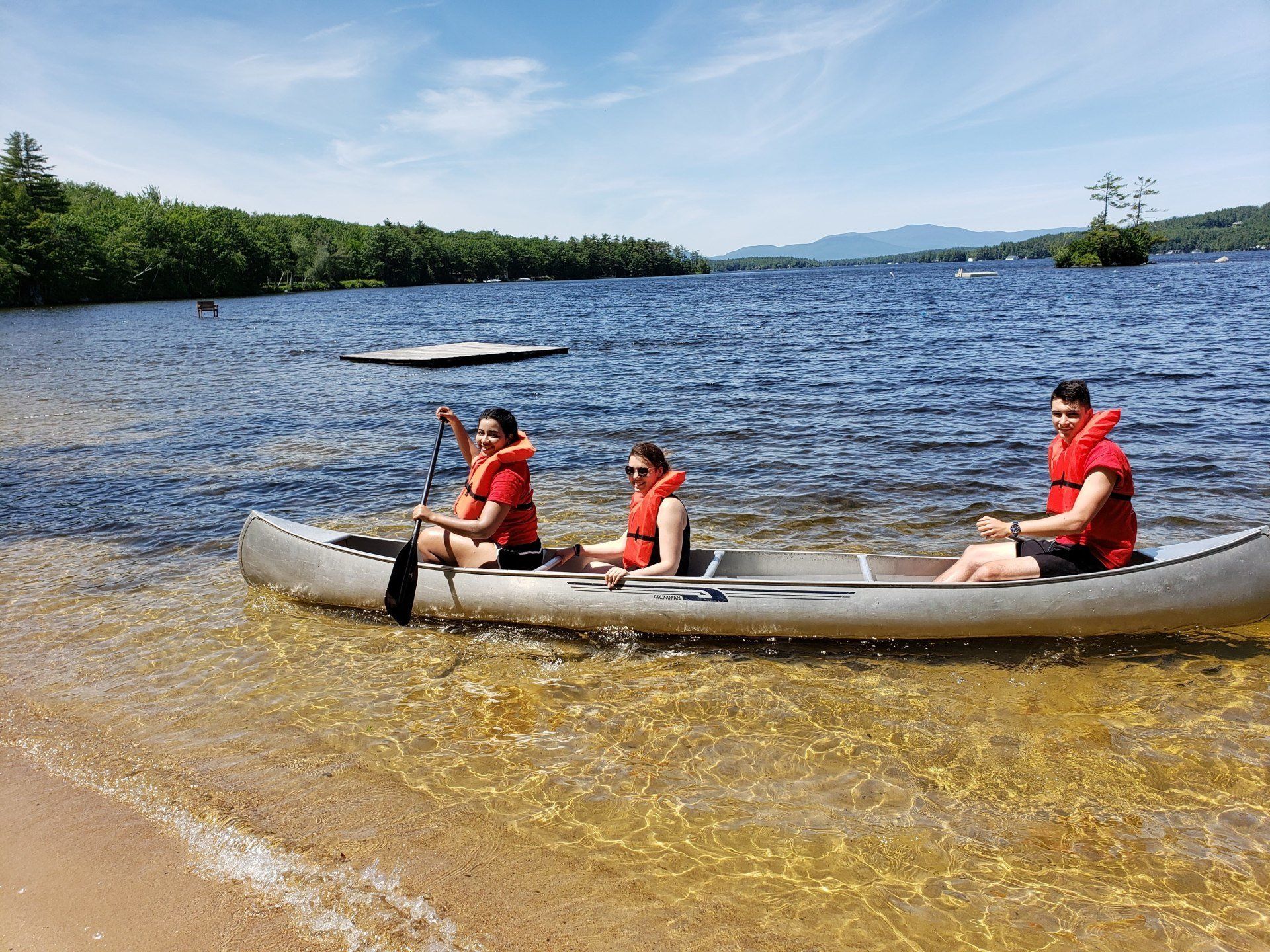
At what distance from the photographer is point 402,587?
6.41 m

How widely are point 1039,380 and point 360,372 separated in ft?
62.7

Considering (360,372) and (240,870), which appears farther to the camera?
(360,372)

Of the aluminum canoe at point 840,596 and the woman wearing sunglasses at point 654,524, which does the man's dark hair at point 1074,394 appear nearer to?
the aluminum canoe at point 840,596

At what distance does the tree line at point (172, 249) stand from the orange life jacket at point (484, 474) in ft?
236

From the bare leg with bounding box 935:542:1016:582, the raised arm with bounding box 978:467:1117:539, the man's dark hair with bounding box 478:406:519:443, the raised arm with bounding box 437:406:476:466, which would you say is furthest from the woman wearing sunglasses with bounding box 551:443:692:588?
the raised arm with bounding box 978:467:1117:539

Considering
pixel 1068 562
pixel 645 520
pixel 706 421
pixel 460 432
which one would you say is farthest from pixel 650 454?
pixel 706 421

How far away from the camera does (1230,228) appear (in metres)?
195

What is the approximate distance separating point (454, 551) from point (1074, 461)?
189 inches

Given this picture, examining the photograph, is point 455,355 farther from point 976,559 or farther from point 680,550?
point 976,559

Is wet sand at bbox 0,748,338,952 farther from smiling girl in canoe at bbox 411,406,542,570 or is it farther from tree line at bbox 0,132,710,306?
tree line at bbox 0,132,710,306

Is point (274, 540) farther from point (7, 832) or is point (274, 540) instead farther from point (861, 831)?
point (861, 831)

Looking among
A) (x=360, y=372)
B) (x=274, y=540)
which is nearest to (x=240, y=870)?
(x=274, y=540)

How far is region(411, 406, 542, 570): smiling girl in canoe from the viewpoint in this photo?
6277 mm

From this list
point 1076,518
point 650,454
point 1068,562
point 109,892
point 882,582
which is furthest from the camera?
point 882,582
